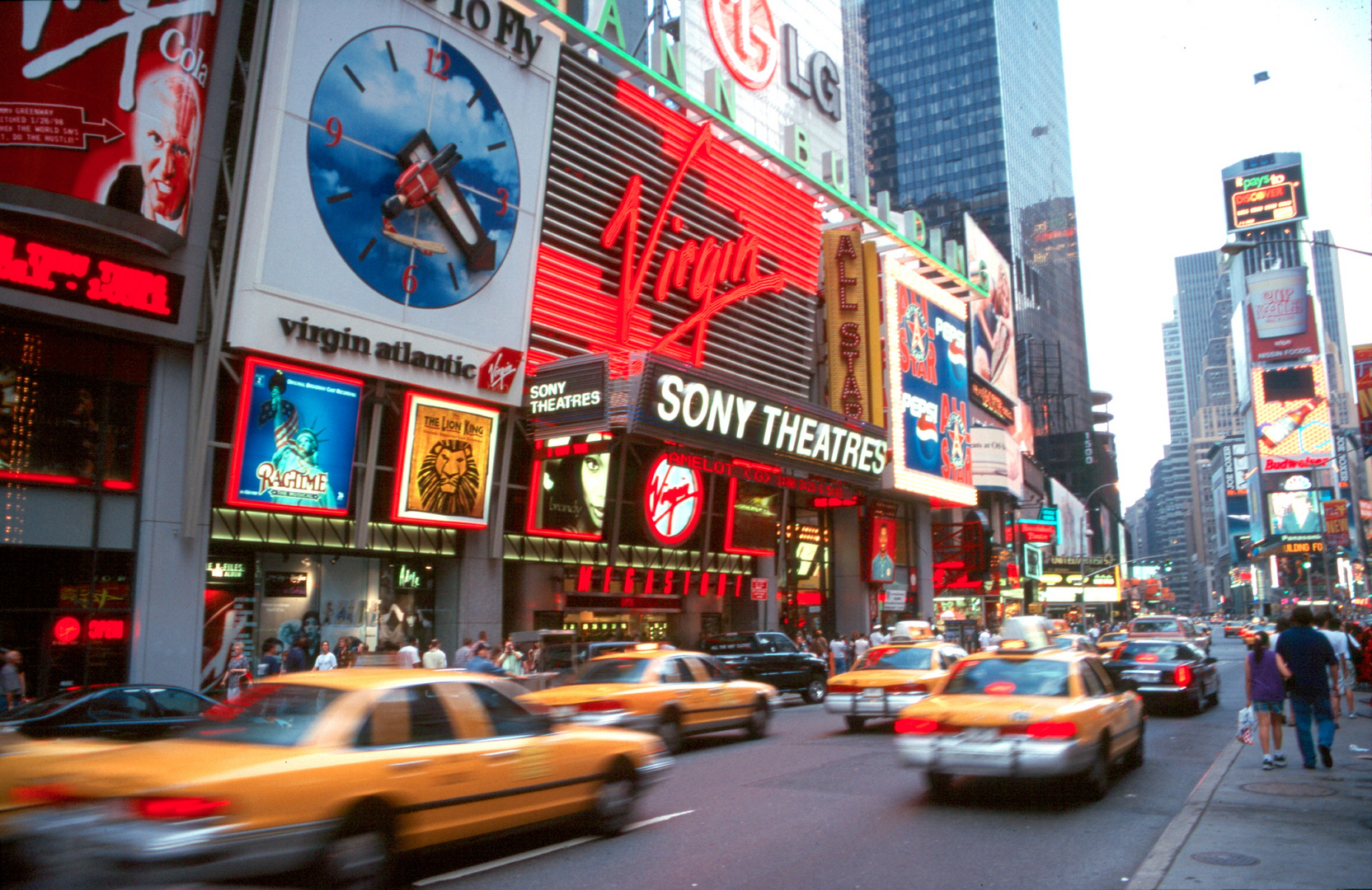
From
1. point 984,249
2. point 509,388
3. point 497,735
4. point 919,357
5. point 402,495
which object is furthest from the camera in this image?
point 984,249

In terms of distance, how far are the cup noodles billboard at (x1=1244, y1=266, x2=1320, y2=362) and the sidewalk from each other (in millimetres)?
143742

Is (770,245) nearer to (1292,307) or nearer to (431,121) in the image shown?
(431,121)

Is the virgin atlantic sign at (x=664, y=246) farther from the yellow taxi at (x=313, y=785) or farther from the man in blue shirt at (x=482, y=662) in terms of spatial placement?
the yellow taxi at (x=313, y=785)

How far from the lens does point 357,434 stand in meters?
21.2

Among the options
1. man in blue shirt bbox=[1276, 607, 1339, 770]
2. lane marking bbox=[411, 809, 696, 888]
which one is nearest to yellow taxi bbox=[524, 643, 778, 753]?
lane marking bbox=[411, 809, 696, 888]

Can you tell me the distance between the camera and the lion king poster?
835 inches

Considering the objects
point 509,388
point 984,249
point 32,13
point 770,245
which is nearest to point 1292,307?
point 984,249

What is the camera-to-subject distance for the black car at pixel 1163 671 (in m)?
17.3

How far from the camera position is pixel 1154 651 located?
18.0 m

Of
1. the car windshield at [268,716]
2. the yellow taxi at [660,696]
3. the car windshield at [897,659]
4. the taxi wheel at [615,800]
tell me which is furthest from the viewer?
the car windshield at [897,659]

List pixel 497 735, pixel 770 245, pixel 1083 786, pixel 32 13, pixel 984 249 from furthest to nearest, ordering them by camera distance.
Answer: pixel 984 249
pixel 770 245
pixel 32 13
pixel 1083 786
pixel 497 735

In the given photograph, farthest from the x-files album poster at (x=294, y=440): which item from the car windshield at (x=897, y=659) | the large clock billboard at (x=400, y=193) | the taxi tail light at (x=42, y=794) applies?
the taxi tail light at (x=42, y=794)

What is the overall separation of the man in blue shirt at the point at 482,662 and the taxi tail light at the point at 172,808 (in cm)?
1133

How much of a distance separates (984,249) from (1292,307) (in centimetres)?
9071
